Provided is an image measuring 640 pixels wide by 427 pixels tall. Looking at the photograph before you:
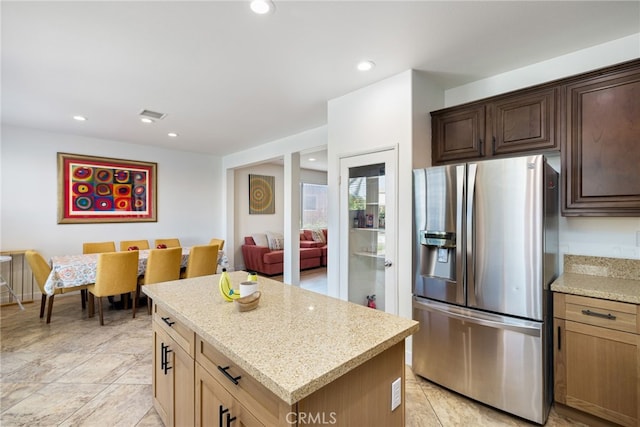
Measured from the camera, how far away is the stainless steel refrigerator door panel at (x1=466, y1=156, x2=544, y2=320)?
71.9 inches

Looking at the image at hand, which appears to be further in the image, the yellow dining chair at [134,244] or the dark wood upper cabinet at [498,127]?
the yellow dining chair at [134,244]

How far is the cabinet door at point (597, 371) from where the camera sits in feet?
5.45

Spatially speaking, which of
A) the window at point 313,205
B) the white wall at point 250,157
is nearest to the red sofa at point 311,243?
the window at point 313,205

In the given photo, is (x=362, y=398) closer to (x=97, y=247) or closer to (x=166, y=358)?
(x=166, y=358)

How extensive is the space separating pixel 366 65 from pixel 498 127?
1179mm

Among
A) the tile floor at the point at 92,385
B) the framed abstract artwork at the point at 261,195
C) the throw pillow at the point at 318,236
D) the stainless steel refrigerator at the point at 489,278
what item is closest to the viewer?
the stainless steel refrigerator at the point at 489,278

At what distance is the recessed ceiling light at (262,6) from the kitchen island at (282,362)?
67.3 inches

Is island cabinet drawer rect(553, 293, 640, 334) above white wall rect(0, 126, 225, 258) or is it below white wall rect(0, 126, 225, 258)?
below

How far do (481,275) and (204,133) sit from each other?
4213mm

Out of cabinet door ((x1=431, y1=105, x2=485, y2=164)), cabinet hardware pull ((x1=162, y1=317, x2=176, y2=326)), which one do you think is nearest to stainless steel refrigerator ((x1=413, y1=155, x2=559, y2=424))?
cabinet door ((x1=431, y1=105, x2=485, y2=164))

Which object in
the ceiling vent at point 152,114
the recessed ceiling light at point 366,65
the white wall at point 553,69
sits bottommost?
the white wall at point 553,69

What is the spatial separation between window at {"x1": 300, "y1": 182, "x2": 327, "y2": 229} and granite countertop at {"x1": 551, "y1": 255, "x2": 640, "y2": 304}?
20.4ft

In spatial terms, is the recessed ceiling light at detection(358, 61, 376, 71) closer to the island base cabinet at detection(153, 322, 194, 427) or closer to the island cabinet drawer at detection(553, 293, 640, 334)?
the island cabinet drawer at detection(553, 293, 640, 334)

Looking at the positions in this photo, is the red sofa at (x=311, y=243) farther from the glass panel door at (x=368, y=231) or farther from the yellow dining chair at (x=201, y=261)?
the glass panel door at (x=368, y=231)
